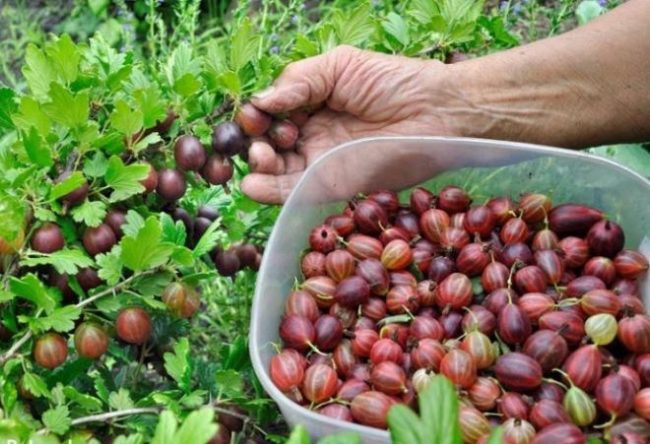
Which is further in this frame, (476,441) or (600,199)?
(600,199)

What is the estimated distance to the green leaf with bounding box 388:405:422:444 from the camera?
66cm

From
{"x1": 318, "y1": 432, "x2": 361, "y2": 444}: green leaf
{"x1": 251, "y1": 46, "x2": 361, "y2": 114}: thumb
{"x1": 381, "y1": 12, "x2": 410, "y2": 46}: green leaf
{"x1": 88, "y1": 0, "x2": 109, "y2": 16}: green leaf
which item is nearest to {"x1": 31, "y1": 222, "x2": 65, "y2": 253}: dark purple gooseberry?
{"x1": 251, "y1": 46, "x2": 361, "y2": 114}: thumb

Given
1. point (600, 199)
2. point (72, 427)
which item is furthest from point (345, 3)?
point (72, 427)

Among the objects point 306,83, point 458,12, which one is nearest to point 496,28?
point 458,12

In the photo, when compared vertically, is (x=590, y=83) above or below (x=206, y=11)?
above

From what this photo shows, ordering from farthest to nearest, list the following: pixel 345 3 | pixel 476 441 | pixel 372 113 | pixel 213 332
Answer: pixel 345 3 → pixel 213 332 → pixel 372 113 → pixel 476 441

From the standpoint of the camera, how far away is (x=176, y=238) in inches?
40.9

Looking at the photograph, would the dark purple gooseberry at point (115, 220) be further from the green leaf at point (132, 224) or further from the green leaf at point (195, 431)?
the green leaf at point (195, 431)

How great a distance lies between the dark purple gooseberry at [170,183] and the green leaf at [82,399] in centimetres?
27

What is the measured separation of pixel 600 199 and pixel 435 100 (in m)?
0.31

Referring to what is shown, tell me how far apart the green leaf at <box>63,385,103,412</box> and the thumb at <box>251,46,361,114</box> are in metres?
0.45

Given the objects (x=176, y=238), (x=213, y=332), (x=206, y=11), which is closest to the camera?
(x=176, y=238)

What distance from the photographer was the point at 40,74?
106 cm

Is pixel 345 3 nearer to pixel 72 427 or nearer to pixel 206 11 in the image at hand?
pixel 206 11
